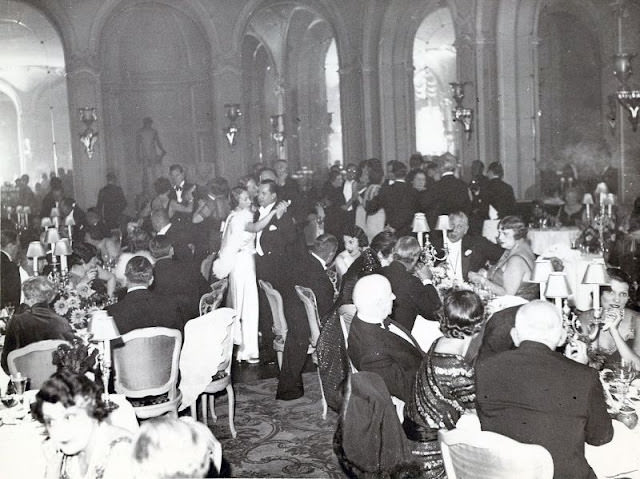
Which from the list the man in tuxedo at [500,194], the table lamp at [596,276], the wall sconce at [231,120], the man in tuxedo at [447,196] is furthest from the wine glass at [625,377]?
the wall sconce at [231,120]

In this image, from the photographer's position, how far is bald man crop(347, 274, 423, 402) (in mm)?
4004

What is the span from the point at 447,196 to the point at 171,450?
23.2ft

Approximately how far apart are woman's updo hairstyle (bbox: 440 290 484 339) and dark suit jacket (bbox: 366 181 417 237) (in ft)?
16.7

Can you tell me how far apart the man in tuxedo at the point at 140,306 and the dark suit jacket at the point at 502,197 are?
570cm

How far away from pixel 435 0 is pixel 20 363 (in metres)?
11.7

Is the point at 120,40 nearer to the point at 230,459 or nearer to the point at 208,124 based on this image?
the point at 208,124

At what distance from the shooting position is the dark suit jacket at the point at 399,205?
8703 millimetres

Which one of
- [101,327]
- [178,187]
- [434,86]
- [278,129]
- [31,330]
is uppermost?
[434,86]

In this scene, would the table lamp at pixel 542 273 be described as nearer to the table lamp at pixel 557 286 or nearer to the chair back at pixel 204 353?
the table lamp at pixel 557 286

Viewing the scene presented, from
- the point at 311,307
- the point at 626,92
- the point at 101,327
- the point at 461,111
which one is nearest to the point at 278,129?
the point at 461,111

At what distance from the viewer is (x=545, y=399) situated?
2.92 m

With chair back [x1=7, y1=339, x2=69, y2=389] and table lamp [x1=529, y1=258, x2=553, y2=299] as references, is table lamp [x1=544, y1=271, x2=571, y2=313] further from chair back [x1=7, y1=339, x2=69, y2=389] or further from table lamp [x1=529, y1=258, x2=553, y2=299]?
chair back [x1=7, y1=339, x2=69, y2=389]

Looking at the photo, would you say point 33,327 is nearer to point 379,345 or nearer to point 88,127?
point 379,345

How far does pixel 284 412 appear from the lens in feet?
19.1
